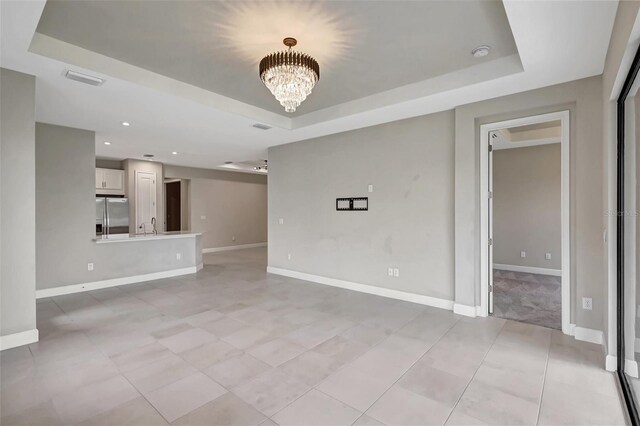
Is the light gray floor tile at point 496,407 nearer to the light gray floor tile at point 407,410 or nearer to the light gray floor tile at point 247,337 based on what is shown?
the light gray floor tile at point 407,410

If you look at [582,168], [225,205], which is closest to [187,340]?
[582,168]

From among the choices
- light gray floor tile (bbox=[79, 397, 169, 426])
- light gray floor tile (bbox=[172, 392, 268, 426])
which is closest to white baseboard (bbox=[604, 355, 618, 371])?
light gray floor tile (bbox=[172, 392, 268, 426])

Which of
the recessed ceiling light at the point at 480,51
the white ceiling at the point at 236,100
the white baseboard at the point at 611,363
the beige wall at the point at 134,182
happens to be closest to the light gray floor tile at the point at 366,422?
the white baseboard at the point at 611,363

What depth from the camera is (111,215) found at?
7.04m

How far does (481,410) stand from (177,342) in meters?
2.73

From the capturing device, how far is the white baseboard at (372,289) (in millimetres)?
4160

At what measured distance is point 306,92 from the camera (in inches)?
112

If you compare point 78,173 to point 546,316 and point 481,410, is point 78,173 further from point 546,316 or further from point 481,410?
point 546,316

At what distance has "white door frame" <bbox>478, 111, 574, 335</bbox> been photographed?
3.22m

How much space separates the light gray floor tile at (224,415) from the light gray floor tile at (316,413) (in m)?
0.16

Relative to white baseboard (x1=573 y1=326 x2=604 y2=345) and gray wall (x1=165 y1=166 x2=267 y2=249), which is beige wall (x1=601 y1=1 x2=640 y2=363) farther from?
gray wall (x1=165 y1=166 x2=267 y2=249)

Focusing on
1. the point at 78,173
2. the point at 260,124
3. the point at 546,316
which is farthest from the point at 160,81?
the point at 546,316

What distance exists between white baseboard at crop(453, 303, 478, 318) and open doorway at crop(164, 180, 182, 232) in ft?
31.3

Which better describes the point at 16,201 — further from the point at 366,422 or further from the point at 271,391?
the point at 366,422
